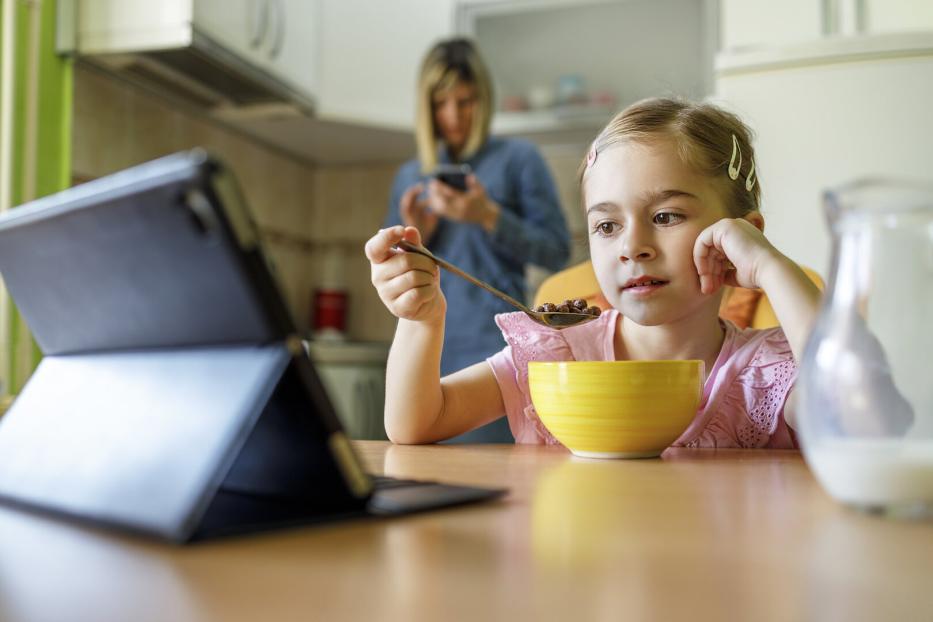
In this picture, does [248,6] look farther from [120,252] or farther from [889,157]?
[120,252]

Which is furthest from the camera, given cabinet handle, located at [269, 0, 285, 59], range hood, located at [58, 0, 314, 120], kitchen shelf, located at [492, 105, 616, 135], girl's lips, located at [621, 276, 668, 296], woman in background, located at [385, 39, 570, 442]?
kitchen shelf, located at [492, 105, 616, 135]

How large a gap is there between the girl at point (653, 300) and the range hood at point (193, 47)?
159cm

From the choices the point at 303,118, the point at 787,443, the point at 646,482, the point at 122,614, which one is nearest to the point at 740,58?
the point at 787,443

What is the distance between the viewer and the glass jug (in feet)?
1.38

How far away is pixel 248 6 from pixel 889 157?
1895 millimetres

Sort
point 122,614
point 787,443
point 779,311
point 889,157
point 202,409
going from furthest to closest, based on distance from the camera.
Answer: point 889,157
point 787,443
point 779,311
point 202,409
point 122,614

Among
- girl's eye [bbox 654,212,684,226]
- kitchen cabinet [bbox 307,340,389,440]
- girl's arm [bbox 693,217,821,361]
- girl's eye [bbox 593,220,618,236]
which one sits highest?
girl's eye [bbox 654,212,684,226]

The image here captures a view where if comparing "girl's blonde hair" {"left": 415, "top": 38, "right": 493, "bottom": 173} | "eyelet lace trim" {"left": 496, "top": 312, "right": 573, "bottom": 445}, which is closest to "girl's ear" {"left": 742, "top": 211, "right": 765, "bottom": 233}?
"eyelet lace trim" {"left": 496, "top": 312, "right": 573, "bottom": 445}

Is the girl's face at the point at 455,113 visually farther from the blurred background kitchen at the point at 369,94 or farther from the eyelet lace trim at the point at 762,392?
the eyelet lace trim at the point at 762,392

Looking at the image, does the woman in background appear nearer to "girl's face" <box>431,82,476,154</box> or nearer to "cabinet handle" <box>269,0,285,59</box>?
"girl's face" <box>431,82,476,154</box>

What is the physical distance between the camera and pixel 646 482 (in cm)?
57

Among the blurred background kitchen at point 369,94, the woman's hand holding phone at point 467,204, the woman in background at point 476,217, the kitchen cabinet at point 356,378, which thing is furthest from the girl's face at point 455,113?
the kitchen cabinet at point 356,378

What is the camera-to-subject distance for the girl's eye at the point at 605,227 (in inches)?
45.6

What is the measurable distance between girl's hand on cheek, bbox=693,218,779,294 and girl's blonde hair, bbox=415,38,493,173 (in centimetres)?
146
